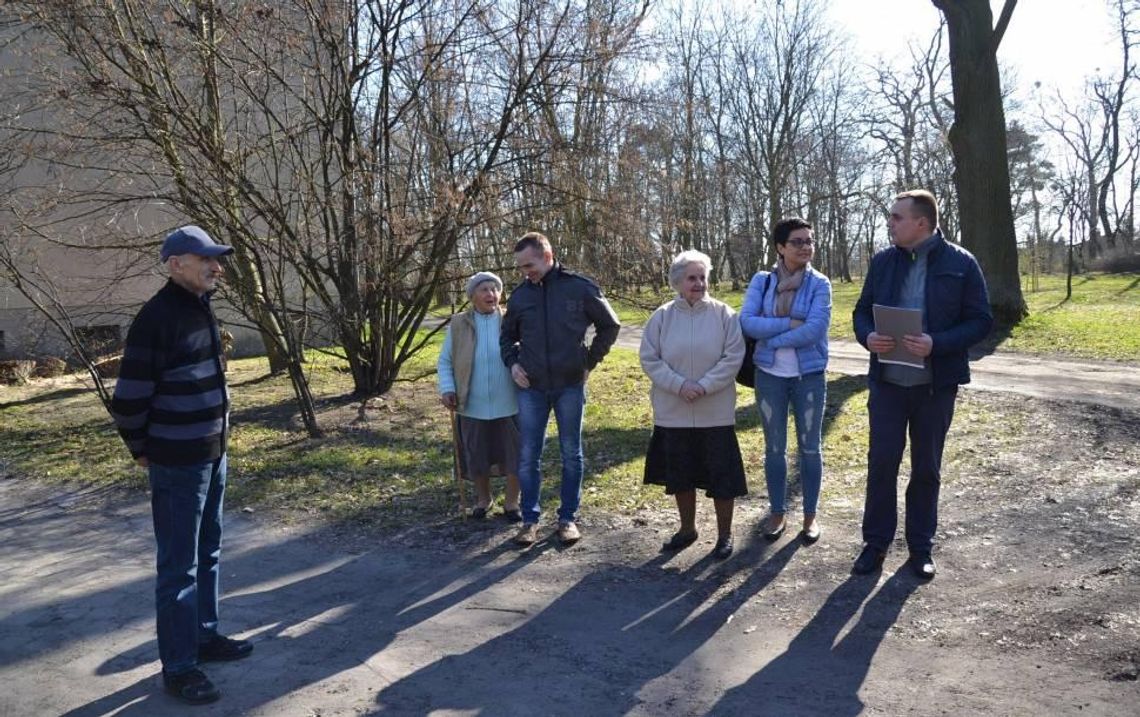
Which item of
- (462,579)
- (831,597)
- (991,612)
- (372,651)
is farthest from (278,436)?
(991,612)

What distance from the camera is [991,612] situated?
436 cm

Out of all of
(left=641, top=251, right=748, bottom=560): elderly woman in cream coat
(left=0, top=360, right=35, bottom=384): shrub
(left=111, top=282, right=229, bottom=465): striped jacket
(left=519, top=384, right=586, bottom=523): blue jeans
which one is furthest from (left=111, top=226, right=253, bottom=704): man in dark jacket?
(left=0, top=360, right=35, bottom=384): shrub

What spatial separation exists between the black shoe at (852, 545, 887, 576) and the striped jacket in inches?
133

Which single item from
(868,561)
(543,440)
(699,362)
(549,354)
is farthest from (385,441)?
(868,561)

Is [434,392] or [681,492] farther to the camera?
[434,392]

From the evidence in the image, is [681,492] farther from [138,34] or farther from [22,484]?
[138,34]

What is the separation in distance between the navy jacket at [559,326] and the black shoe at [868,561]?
77.6 inches

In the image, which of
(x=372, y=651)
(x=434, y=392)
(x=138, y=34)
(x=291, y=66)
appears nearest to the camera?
(x=372, y=651)

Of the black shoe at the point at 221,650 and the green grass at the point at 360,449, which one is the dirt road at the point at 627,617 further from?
the green grass at the point at 360,449

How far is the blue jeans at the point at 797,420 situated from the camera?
17.9 feet

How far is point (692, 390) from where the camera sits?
5.21m

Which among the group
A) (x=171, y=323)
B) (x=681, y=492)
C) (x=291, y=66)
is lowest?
(x=681, y=492)

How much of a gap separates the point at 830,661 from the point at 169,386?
122 inches

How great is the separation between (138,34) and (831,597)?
29.2 ft
